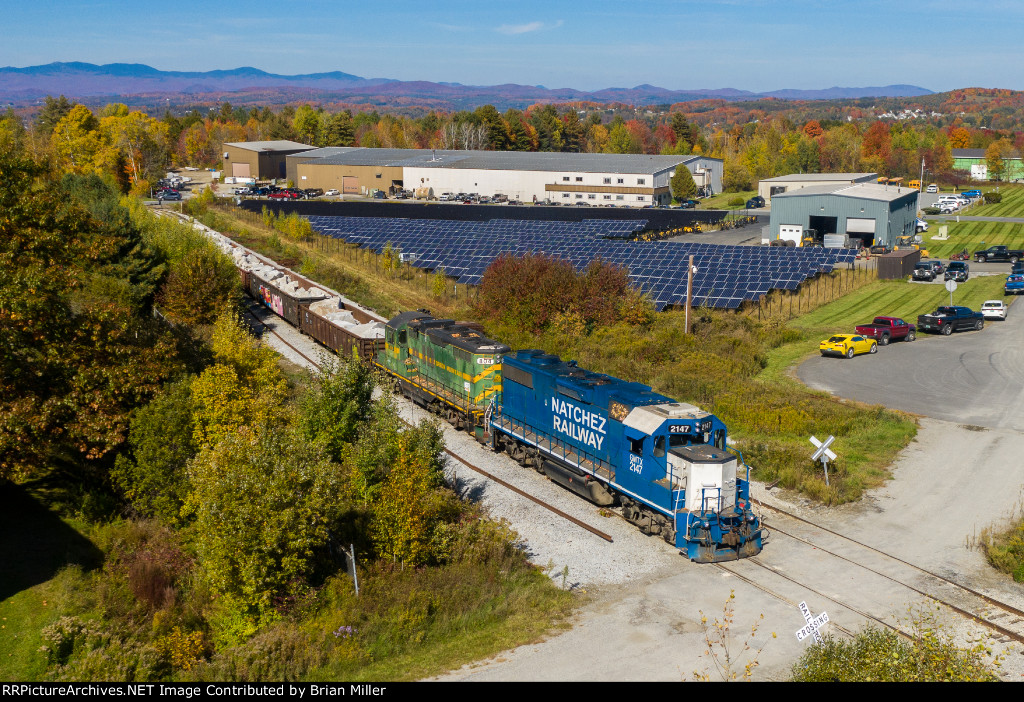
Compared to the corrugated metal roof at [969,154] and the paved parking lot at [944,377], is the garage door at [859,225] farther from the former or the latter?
the corrugated metal roof at [969,154]

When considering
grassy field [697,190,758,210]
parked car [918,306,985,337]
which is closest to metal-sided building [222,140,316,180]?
grassy field [697,190,758,210]

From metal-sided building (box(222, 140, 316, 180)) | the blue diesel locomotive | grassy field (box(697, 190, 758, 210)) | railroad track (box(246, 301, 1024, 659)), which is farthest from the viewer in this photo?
metal-sided building (box(222, 140, 316, 180))

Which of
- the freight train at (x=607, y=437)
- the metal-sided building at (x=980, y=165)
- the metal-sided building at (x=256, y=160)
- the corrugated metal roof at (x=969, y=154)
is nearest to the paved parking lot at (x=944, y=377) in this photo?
the freight train at (x=607, y=437)

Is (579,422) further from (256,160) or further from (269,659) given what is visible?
(256,160)

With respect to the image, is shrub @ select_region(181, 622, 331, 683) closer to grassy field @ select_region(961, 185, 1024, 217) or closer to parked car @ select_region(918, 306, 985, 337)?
parked car @ select_region(918, 306, 985, 337)

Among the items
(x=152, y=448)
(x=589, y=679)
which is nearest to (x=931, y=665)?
(x=589, y=679)

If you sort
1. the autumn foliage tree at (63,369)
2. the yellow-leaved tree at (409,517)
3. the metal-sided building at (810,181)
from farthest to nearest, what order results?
the metal-sided building at (810,181) < the autumn foliage tree at (63,369) < the yellow-leaved tree at (409,517)

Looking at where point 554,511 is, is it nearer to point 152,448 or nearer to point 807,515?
point 807,515
